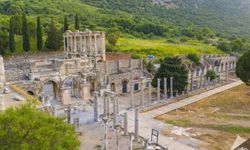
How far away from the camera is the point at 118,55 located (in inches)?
2717

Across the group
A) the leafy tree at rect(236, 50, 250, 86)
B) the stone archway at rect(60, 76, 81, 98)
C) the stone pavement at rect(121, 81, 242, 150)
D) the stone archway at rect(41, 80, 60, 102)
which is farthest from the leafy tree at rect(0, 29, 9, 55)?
the leafy tree at rect(236, 50, 250, 86)

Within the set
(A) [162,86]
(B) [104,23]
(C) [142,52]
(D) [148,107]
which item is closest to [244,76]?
(A) [162,86]

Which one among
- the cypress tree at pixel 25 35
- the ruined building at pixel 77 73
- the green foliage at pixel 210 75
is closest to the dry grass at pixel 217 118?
the green foliage at pixel 210 75

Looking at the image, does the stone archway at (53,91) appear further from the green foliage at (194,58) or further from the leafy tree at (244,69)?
the green foliage at (194,58)

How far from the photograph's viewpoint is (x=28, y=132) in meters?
19.6

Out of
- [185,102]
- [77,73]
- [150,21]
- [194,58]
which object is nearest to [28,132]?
[77,73]

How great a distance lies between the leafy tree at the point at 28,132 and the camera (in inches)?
755

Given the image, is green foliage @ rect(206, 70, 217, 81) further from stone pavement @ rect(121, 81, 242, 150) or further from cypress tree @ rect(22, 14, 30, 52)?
cypress tree @ rect(22, 14, 30, 52)

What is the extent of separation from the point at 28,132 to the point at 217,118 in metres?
30.3

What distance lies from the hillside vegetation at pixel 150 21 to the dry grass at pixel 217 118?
30658mm

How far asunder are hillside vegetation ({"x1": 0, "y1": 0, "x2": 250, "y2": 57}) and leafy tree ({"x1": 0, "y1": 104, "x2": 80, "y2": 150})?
5197cm

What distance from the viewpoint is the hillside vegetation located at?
8938 centimetres

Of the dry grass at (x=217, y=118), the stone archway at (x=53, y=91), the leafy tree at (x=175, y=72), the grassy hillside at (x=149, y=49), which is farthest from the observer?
the grassy hillside at (x=149, y=49)

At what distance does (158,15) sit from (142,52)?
79.5 metres
